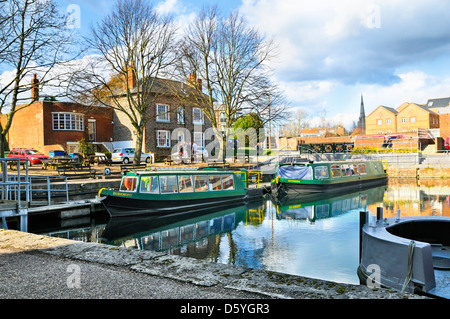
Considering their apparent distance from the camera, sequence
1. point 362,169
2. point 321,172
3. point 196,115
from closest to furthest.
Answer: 1. point 321,172
2. point 362,169
3. point 196,115

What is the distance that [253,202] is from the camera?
75.6ft

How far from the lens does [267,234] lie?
45.6ft

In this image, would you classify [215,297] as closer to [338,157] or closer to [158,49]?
[158,49]

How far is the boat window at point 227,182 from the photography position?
70.1 ft

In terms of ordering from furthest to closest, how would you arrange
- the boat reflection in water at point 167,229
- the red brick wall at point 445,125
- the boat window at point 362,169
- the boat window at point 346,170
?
the red brick wall at point 445,125, the boat window at point 362,169, the boat window at point 346,170, the boat reflection in water at point 167,229

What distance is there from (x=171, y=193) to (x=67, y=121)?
23195 mm

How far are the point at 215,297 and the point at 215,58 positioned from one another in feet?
94.0

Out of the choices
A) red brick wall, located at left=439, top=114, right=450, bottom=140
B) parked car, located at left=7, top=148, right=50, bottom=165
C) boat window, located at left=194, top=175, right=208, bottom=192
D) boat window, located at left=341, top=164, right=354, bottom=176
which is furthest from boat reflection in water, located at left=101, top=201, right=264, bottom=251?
red brick wall, located at left=439, top=114, right=450, bottom=140

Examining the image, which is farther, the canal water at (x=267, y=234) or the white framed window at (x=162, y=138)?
the white framed window at (x=162, y=138)

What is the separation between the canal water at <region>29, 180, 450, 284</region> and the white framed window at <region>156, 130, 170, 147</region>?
18.9 metres

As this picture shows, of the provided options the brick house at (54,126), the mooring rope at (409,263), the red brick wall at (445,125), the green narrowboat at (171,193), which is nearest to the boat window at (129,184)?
the green narrowboat at (171,193)

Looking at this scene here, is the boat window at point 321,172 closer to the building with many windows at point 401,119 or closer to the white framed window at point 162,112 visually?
the white framed window at point 162,112

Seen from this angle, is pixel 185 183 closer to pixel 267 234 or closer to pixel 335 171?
pixel 267 234

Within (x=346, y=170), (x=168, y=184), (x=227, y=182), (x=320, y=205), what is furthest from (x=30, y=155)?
(x=346, y=170)
